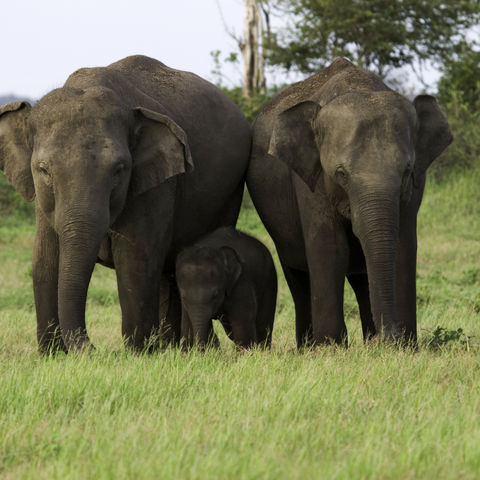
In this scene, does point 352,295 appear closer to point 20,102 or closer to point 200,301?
point 200,301

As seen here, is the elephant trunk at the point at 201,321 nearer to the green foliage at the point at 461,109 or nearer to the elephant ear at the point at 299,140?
the elephant ear at the point at 299,140

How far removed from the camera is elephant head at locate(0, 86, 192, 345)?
6.32m

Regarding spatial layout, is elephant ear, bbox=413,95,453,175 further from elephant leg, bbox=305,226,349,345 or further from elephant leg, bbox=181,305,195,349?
elephant leg, bbox=181,305,195,349

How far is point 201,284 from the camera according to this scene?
7.62 m

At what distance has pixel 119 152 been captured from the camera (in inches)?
256

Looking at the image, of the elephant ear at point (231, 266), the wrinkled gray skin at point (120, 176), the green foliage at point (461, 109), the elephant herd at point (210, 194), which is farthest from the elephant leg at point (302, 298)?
the green foliage at point (461, 109)

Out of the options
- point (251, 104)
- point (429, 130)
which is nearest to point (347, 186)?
point (429, 130)

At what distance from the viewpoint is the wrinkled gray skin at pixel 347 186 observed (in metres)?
6.66

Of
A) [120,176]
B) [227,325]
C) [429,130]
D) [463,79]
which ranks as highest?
[463,79]

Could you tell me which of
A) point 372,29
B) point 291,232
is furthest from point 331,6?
point 291,232

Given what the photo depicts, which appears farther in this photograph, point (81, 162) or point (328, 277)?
point (328, 277)

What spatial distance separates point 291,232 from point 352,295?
17.3 ft

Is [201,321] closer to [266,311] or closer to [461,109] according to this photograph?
[266,311]

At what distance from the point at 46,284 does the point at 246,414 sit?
9.29 feet
